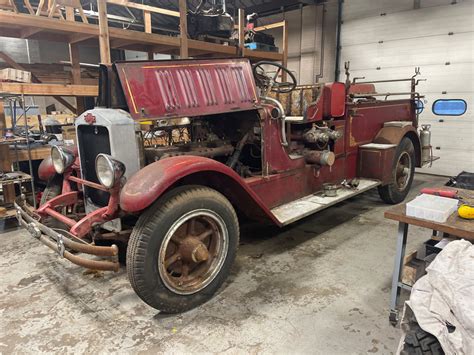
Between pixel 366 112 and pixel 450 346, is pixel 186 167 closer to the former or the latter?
pixel 450 346

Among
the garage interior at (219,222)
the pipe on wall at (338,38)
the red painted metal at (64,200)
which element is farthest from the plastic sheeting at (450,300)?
the pipe on wall at (338,38)

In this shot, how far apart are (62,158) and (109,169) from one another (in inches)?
36.2

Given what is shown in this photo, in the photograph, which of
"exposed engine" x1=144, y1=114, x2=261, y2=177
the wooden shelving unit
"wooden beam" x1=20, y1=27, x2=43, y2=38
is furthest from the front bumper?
"wooden beam" x1=20, y1=27, x2=43, y2=38

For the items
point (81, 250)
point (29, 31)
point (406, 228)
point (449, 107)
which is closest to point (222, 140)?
point (81, 250)

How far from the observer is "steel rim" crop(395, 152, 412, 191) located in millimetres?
4816

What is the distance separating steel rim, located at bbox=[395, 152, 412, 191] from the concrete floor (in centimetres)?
143

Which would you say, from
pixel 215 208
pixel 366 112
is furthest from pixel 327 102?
pixel 215 208

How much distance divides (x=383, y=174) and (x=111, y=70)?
3385 millimetres

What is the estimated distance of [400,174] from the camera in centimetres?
486

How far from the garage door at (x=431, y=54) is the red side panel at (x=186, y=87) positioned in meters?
5.25

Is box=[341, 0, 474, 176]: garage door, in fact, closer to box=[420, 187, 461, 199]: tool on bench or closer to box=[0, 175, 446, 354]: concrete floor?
box=[0, 175, 446, 354]: concrete floor

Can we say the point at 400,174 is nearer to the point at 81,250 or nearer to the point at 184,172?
the point at 184,172

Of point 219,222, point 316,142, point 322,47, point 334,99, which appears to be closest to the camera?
point 219,222

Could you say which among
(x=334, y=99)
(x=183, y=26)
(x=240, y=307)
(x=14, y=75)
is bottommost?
(x=240, y=307)
